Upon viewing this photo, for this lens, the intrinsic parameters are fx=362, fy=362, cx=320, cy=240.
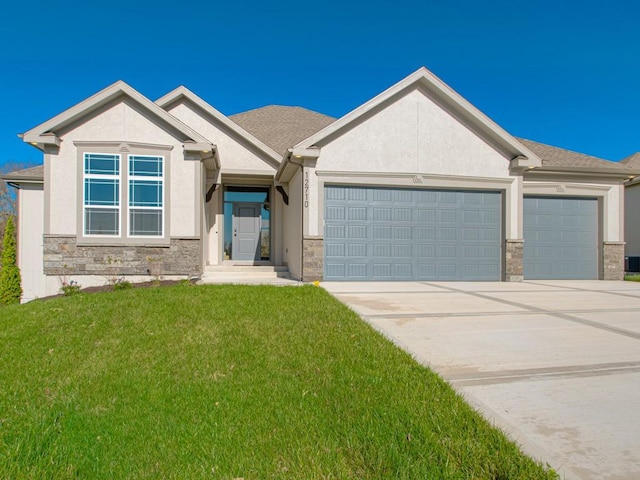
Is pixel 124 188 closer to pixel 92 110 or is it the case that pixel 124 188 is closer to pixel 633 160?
pixel 92 110

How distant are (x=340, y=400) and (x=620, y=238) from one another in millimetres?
13420

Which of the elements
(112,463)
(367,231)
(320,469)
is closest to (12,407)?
(112,463)

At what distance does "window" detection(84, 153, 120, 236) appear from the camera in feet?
31.7

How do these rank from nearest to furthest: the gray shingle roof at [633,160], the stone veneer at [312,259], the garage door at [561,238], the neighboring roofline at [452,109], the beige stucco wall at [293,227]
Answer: the stone veneer at [312,259] < the neighboring roofline at [452,109] < the beige stucco wall at [293,227] < the garage door at [561,238] < the gray shingle roof at [633,160]

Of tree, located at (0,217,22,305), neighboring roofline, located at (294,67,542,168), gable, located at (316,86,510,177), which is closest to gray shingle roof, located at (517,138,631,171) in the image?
neighboring roofline, located at (294,67,542,168)

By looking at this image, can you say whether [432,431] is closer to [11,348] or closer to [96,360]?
[96,360]

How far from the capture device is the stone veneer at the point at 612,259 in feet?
39.1

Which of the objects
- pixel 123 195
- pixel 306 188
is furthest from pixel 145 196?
pixel 306 188

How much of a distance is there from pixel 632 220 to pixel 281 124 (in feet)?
55.1

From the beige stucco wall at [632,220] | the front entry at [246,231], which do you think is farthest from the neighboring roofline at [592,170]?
the front entry at [246,231]

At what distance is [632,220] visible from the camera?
660 inches

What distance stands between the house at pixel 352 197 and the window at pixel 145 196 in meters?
0.03

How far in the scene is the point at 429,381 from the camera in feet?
10.4

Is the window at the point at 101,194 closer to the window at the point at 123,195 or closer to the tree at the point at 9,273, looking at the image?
the window at the point at 123,195
